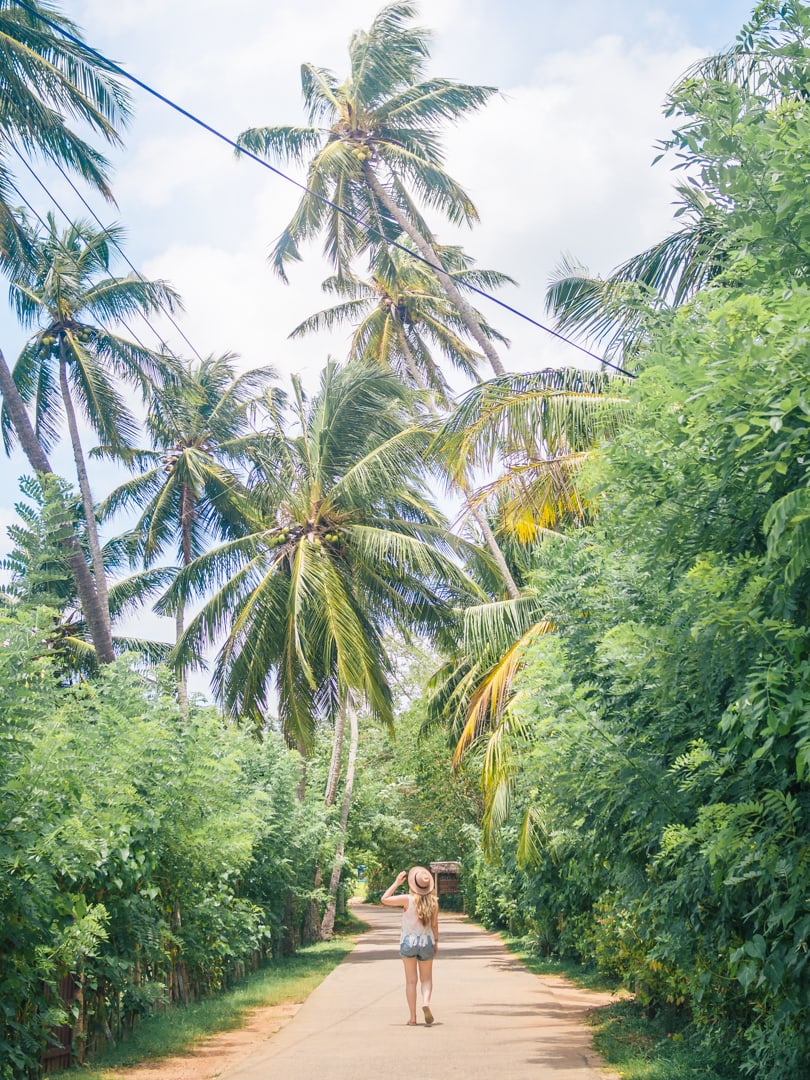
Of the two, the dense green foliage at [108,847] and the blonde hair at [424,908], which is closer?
the dense green foliage at [108,847]

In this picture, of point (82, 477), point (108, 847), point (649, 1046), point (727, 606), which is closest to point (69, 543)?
point (82, 477)

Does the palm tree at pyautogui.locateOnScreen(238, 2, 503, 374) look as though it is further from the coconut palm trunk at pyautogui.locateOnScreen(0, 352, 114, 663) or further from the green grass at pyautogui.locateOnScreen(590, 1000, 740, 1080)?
the green grass at pyautogui.locateOnScreen(590, 1000, 740, 1080)

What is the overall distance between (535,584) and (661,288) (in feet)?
13.2

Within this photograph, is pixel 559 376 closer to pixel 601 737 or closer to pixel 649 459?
pixel 601 737

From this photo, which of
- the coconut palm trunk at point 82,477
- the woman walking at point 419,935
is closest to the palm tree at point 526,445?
the woman walking at point 419,935

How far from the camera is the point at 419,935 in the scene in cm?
1012

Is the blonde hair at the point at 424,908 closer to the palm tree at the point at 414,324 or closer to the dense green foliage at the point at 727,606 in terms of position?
the dense green foliage at the point at 727,606

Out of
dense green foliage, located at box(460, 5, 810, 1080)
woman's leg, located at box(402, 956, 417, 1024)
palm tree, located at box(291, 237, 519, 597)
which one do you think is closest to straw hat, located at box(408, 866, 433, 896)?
woman's leg, located at box(402, 956, 417, 1024)

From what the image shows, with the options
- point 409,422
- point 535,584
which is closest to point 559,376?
point 535,584

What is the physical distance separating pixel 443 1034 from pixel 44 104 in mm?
12533

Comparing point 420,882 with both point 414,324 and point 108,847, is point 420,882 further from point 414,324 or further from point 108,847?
point 414,324

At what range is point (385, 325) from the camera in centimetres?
2647

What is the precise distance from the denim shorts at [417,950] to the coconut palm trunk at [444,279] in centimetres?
830

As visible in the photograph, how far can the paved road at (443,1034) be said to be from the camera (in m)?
7.77
